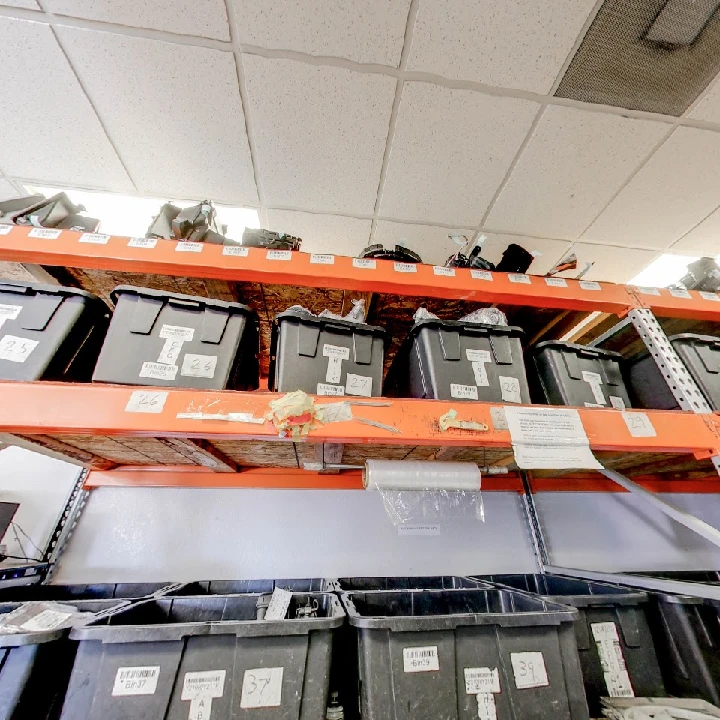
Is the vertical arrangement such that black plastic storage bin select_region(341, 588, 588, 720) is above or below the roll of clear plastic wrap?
below

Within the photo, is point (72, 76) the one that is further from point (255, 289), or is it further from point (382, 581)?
point (382, 581)

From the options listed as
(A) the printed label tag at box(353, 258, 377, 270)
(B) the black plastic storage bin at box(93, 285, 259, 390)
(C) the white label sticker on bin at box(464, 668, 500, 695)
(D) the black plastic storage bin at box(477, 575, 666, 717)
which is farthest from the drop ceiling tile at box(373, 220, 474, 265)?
(C) the white label sticker on bin at box(464, 668, 500, 695)

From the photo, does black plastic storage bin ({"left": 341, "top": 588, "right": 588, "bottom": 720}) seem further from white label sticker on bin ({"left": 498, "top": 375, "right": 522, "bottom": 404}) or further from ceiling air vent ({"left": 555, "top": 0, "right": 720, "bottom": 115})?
ceiling air vent ({"left": 555, "top": 0, "right": 720, "bottom": 115})

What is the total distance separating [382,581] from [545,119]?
7.06 feet

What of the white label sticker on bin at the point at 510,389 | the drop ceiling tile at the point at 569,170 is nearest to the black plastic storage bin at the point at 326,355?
the white label sticker on bin at the point at 510,389

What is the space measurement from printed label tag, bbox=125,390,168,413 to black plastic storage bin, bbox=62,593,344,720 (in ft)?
1.41

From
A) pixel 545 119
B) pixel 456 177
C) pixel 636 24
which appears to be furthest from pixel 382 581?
pixel 636 24

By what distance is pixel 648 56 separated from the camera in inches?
53.1

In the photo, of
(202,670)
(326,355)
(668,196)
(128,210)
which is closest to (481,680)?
(202,670)

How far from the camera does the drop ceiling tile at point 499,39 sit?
3.99ft

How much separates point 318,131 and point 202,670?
74.9 inches

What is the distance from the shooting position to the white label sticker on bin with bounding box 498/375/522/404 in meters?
1.00

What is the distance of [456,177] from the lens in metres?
1.78

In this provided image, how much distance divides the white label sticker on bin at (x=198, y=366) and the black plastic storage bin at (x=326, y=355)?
167mm
